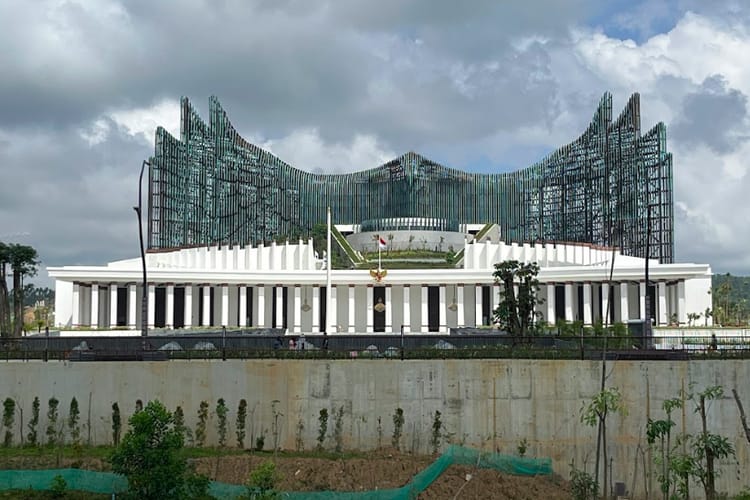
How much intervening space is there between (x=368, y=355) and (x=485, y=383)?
5386 mm

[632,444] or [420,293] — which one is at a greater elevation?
[420,293]

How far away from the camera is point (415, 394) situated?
34.8 meters

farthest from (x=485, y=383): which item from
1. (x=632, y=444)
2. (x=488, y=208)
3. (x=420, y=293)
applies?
(x=488, y=208)

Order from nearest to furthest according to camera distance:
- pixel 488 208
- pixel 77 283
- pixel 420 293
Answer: pixel 77 283 < pixel 420 293 < pixel 488 208

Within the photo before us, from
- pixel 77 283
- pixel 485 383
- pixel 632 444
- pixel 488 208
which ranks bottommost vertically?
pixel 632 444

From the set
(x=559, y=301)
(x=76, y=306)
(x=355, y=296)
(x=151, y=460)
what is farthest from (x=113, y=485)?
(x=559, y=301)

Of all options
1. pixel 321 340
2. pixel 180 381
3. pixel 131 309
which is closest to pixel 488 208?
pixel 131 309

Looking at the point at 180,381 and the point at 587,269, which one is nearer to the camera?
the point at 180,381

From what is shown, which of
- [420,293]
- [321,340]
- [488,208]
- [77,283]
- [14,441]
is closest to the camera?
[14,441]

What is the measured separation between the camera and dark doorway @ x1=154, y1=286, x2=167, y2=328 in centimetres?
8769

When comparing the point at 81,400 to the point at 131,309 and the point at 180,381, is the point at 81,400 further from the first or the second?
the point at 131,309

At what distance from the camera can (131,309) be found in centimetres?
8569

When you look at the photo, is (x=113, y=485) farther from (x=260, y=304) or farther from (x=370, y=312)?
(x=370, y=312)

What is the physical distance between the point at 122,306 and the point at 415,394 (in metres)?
62.7
